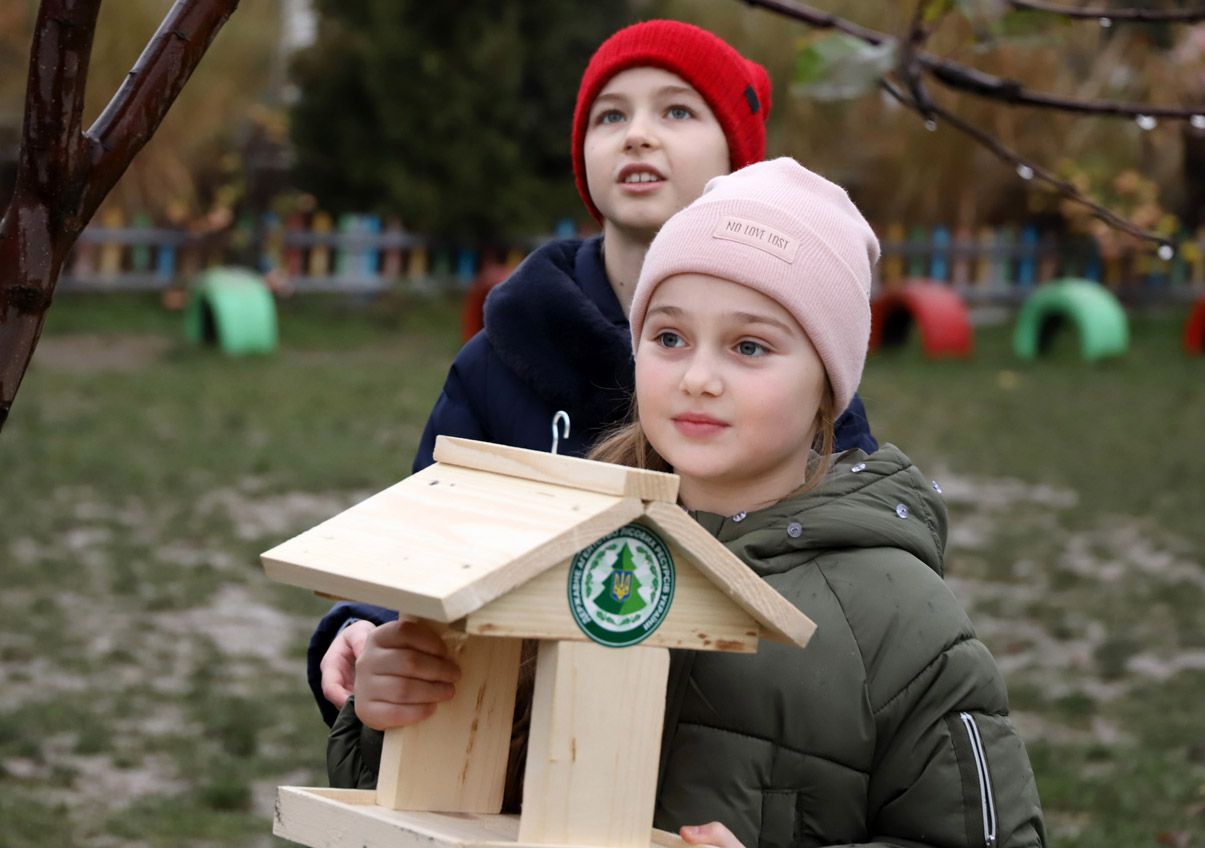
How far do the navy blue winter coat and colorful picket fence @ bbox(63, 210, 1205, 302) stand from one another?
13142 mm

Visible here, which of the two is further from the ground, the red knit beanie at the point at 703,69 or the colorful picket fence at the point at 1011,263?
the colorful picket fence at the point at 1011,263

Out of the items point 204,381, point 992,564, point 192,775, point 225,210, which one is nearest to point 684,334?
point 192,775

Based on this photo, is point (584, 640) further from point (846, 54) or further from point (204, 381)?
point (204, 381)

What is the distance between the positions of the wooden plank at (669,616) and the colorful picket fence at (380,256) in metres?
14.1

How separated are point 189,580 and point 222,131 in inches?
468

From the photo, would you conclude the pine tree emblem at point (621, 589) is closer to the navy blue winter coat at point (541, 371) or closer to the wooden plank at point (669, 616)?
the wooden plank at point (669, 616)

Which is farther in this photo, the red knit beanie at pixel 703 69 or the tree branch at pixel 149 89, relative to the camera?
the red knit beanie at pixel 703 69

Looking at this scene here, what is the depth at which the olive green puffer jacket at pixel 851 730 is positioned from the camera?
1948 mm

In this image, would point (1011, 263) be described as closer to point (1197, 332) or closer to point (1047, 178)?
point (1197, 332)

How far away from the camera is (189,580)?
24.5ft

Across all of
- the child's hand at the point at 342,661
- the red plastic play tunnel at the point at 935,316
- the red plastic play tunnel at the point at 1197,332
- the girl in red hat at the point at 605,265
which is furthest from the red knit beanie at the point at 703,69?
the red plastic play tunnel at the point at 1197,332

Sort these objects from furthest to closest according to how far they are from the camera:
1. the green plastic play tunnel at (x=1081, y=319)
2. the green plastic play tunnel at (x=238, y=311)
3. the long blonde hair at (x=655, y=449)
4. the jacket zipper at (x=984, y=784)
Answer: the green plastic play tunnel at (x=1081, y=319), the green plastic play tunnel at (x=238, y=311), the long blonde hair at (x=655, y=449), the jacket zipper at (x=984, y=784)

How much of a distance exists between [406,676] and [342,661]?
66 centimetres

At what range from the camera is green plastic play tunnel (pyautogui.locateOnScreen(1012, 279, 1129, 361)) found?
50.1 feet
